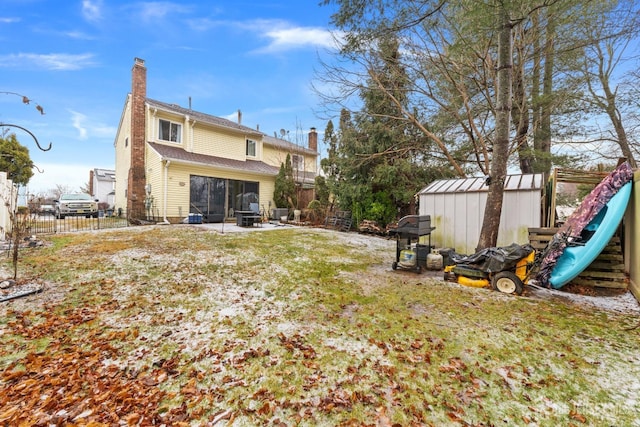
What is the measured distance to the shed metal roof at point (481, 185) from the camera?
5.85 meters

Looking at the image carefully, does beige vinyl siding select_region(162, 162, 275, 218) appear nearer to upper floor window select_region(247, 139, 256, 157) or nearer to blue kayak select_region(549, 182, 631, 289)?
upper floor window select_region(247, 139, 256, 157)

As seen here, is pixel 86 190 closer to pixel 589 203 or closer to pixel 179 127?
pixel 179 127

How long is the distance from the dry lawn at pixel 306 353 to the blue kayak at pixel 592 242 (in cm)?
35

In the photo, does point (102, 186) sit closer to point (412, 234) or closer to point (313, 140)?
point (313, 140)

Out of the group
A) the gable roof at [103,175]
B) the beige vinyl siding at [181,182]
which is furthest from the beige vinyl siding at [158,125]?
the gable roof at [103,175]

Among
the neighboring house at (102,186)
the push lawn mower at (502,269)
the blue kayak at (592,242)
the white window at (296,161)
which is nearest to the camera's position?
the blue kayak at (592,242)

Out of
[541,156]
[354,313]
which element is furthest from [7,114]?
[541,156]

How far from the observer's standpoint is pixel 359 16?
5.20 meters

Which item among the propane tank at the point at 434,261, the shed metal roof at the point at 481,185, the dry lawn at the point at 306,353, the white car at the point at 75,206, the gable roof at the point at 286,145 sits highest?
the gable roof at the point at 286,145

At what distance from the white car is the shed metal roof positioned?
1714 centimetres

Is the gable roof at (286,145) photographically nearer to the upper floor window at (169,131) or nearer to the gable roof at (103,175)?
the upper floor window at (169,131)

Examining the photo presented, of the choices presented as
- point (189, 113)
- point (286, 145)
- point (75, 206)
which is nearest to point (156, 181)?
point (189, 113)

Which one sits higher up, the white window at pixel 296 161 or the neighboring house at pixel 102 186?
the white window at pixel 296 161

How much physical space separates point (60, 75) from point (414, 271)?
14975mm
